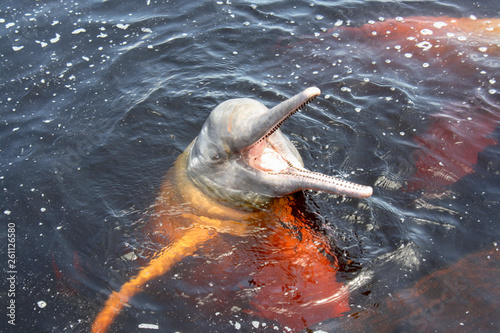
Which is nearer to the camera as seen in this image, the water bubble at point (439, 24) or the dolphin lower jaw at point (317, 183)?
the dolphin lower jaw at point (317, 183)

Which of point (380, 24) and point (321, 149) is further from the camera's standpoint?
point (380, 24)

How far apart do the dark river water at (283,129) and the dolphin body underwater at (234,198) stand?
205 millimetres

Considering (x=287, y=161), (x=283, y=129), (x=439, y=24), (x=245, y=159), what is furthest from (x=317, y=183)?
(x=439, y=24)

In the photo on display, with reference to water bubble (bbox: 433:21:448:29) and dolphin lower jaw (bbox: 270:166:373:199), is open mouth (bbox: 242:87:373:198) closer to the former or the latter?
dolphin lower jaw (bbox: 270:166:373:199)

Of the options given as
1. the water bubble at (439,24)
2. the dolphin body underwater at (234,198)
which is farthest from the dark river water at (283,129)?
the dolphin body underwater at (234,198)

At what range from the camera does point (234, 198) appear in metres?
5.62

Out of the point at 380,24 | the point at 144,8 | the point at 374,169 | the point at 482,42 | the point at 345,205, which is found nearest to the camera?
the point at 345,205

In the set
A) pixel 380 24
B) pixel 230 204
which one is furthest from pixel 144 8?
pixel 230 204

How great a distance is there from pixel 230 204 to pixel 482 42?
268 inches

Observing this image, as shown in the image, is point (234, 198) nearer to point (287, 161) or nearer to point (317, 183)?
point (287, 161)

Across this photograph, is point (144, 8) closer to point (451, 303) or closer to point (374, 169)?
point (374, 169)

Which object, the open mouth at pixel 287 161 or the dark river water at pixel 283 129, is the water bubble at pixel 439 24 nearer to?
the dark river water at pixel 283 129

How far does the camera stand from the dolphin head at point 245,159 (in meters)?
5.06

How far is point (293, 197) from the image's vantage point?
19.0 feet
